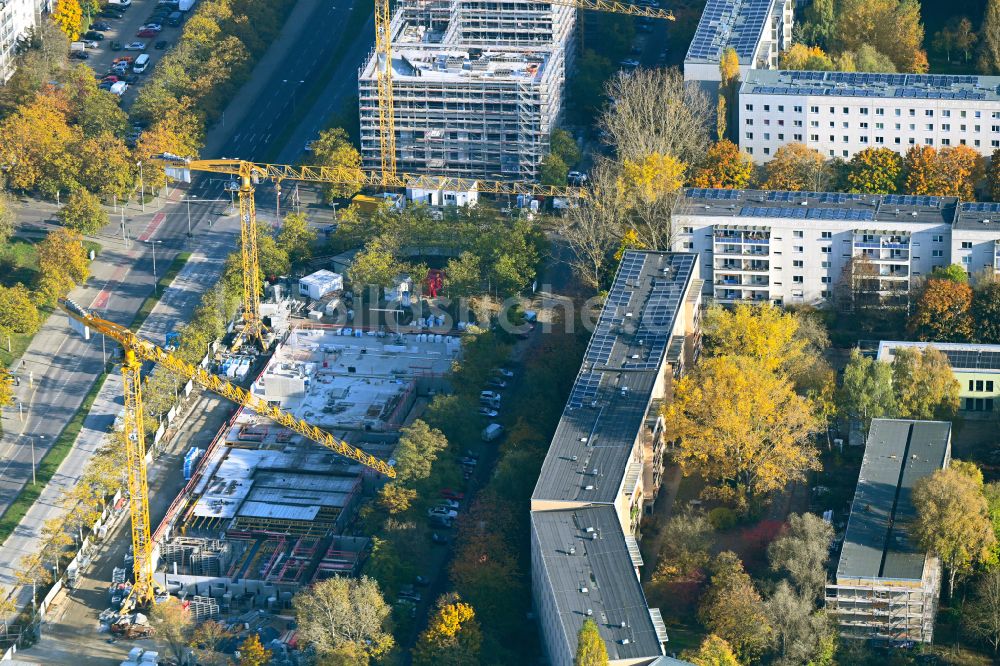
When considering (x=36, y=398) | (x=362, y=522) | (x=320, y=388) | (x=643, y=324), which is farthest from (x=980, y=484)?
(x=36, y=398)

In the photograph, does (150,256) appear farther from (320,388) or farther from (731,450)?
(731,450)

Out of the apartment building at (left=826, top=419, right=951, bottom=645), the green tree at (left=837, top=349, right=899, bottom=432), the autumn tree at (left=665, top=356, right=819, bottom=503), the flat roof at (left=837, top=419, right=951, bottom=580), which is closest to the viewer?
the apartment building at (left=826, top=419, right=951, bottom=645)

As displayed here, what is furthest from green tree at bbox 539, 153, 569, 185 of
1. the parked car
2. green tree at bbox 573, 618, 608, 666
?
green tree at bbox 573, 618, 608, 666

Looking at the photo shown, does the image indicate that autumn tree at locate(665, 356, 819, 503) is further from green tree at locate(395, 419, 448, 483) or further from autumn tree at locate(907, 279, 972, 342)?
autumn tree at locate(907, 279, 972, 342)

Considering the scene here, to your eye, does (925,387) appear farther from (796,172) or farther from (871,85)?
(871,85)

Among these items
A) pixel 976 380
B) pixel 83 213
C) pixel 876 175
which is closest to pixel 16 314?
pixel 83 213

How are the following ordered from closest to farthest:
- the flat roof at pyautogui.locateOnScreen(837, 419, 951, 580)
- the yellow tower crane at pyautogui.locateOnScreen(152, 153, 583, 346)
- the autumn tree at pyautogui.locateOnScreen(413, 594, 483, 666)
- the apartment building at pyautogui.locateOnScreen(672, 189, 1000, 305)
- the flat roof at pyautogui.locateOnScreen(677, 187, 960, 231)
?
the autumn tree at pyautogui.locateOnScreen(413, 594, 483, 666), the flat roof at pyautogui.locateOnScreen(837, 419, 951, 580), the apartment building at pyautogui.locateOnScreen(672, 189, 1000, 305), the flat roof at pyautogui.locateOnScreen(677, 187, 960, 231), the yellow tower crane at pyautogui.locateOnScreen(152, 153, 583, 346)
